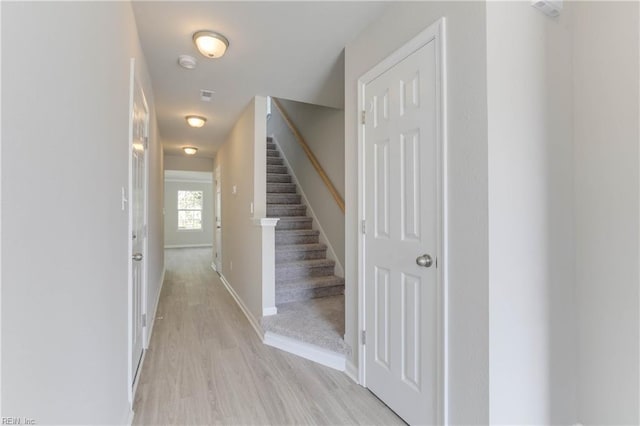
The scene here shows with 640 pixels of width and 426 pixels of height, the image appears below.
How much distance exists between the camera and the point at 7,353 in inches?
24.0

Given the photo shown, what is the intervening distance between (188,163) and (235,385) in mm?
5826

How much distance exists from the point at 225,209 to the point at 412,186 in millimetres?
3995

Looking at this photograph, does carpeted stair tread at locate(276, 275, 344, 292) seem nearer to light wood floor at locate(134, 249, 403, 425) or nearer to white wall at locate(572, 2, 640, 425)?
light wood floor at locate(134, 249, 403, 425)

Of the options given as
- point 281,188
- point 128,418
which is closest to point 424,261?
point 128,418

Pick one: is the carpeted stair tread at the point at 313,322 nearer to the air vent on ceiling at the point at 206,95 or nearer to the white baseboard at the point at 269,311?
the white baseboard at the point at 269,311

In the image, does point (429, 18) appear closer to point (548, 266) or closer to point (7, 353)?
point (548, 266)

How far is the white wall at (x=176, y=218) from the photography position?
10695 millimetres

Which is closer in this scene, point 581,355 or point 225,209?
point 581,355

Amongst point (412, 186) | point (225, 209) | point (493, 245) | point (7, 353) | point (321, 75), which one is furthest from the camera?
point (225, 209)

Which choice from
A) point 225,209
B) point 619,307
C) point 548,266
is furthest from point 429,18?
point 225,209

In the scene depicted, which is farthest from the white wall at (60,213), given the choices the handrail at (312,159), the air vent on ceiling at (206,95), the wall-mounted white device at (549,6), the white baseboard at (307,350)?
the handrail at (312,159)

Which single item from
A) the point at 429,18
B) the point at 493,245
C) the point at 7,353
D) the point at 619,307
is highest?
the point at 429,18

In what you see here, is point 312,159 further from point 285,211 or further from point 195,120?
point 195,120

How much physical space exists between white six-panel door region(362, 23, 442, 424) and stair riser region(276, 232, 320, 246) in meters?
2.23
